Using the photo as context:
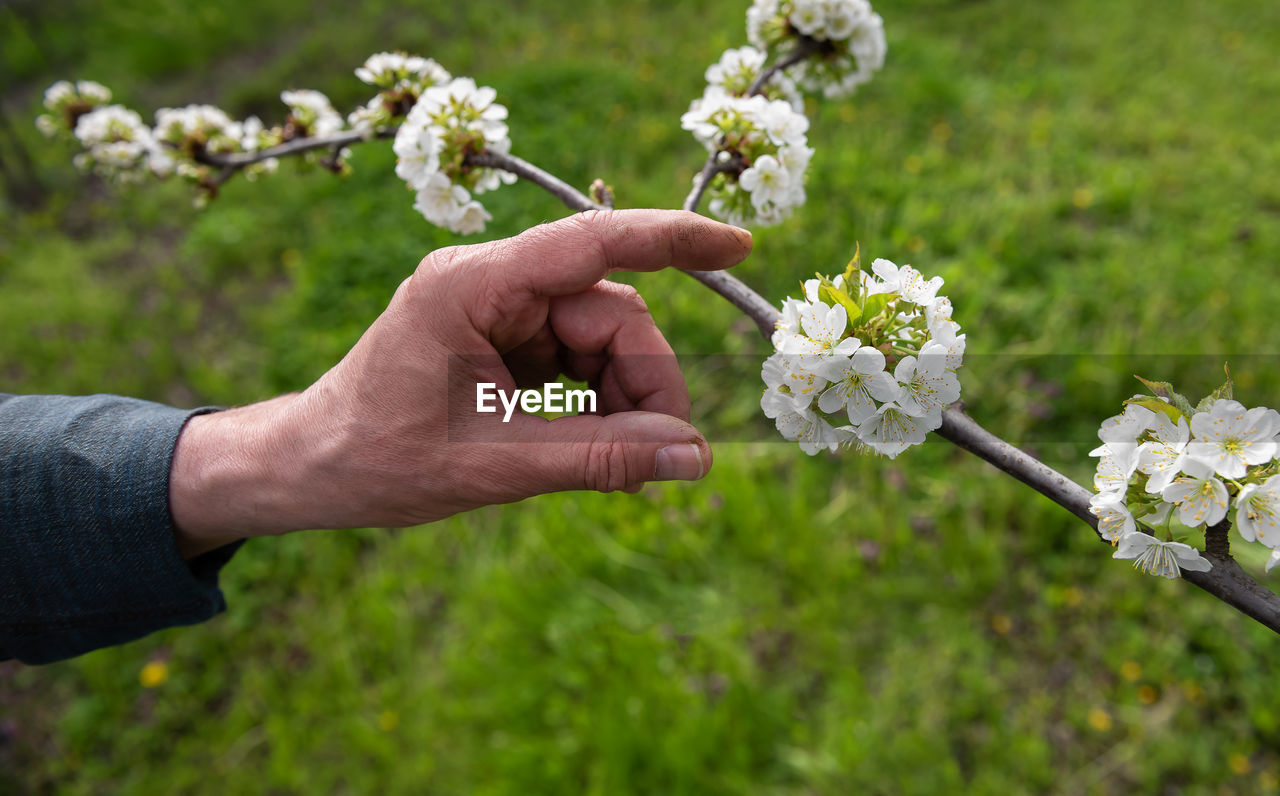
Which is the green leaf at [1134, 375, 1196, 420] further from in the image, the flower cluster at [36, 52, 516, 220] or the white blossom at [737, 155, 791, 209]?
the flower cluster at [36, 52, 516, 220]

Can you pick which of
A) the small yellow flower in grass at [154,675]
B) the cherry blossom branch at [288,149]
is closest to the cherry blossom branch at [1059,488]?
the cherry blossom branch at [288,149]

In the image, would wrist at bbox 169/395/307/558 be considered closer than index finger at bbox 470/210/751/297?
No

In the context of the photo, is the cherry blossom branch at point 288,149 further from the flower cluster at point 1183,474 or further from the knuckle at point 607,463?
the flower cluster at point 1183,474

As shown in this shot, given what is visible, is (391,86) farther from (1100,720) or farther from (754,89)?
A: (1100,720)

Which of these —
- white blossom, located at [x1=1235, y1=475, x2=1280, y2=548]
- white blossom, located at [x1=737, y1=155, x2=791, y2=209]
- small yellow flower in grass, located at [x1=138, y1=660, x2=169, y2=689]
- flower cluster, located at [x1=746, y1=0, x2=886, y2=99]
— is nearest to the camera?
white blossom, located at [x1=1235, y1=475, x2=1280, y2=548]

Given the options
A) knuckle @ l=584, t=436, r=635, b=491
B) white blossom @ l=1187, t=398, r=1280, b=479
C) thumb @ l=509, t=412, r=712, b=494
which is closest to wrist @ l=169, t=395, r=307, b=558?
thumb @ l=509, t=412, r=712, b=494

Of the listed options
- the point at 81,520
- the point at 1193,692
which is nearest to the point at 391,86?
the point at 81,520
